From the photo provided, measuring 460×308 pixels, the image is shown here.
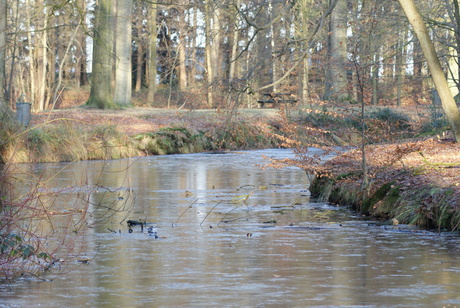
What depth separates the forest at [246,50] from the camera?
1391 cm

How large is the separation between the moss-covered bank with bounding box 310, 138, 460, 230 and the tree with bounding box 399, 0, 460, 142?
586mm

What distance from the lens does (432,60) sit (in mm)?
14625

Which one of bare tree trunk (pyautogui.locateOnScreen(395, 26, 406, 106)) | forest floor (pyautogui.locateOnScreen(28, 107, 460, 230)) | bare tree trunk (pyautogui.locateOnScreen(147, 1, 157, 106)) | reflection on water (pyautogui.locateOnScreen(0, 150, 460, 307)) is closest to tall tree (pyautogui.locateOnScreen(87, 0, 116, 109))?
bare tree trunk (pyautogui.locateOnScreen(147, 1, 157, 106))

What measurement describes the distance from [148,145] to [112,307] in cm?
2106

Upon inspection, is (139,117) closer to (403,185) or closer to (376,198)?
(376,198)

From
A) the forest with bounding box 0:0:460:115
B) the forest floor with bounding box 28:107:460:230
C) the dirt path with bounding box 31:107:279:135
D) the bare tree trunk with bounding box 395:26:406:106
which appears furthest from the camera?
the dirt path with bounding box 31:107:279:135

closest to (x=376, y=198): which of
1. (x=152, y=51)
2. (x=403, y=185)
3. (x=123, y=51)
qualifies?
(x=403, y=185)

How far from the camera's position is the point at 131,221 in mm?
11984

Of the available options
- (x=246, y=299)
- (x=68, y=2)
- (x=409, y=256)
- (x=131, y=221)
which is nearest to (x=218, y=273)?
(x=246, y=299)

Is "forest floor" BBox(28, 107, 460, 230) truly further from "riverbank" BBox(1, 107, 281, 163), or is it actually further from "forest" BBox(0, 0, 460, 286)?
"riverbank" BBox(1, 107, 281, 163)

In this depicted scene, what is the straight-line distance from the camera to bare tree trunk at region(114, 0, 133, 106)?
125 ft

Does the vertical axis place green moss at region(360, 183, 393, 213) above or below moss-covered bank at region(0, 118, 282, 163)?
below

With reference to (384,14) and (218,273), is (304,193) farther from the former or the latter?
(218,273)

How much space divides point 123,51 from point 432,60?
25912mm
